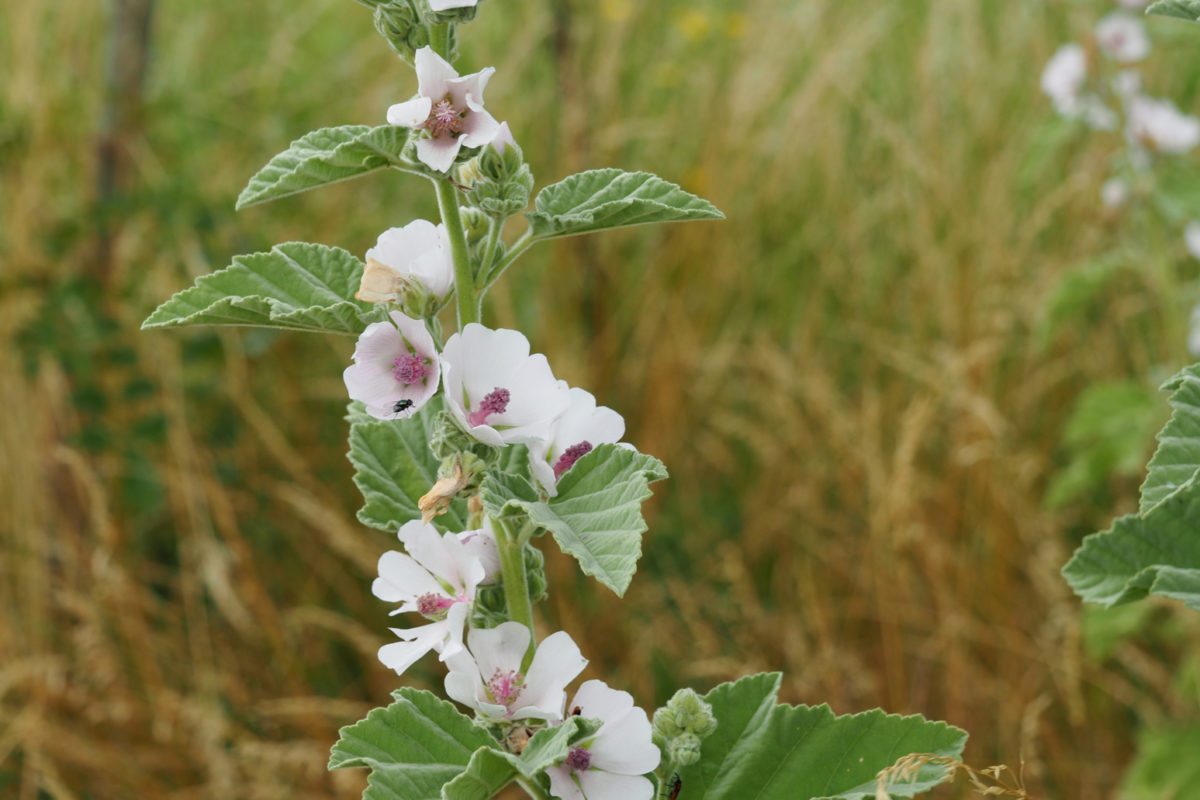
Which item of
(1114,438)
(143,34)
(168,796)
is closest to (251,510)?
(168,796)

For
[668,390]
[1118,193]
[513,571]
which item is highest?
[1118,193]

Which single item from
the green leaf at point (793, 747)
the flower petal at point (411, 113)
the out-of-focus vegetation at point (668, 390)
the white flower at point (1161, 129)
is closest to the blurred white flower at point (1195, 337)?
the out-of-focus vegetation at point (668, 390)

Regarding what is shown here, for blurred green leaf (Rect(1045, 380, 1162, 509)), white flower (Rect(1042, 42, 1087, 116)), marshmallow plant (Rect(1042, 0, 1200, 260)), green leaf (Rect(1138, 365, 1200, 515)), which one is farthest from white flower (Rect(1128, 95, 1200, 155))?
green leaf (Rect(1138, 365, 1200, 515))

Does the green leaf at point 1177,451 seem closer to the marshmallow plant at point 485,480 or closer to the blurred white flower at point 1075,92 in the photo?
the marshmallow plant at point 485,480

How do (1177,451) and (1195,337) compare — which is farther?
(1195,337)

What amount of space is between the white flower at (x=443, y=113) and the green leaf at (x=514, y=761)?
382 millimetres

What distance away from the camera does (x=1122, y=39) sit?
2418mm

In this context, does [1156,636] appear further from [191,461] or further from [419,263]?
[419,263]

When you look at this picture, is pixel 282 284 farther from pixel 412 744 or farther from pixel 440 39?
pixel 412 744

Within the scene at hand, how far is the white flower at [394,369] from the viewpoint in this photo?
0.87 metres

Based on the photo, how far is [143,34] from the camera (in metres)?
2.94

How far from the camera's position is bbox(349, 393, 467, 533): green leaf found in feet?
3.32

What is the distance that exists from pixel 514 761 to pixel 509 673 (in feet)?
0.37

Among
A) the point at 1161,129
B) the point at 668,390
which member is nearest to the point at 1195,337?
the point at 1161,129
